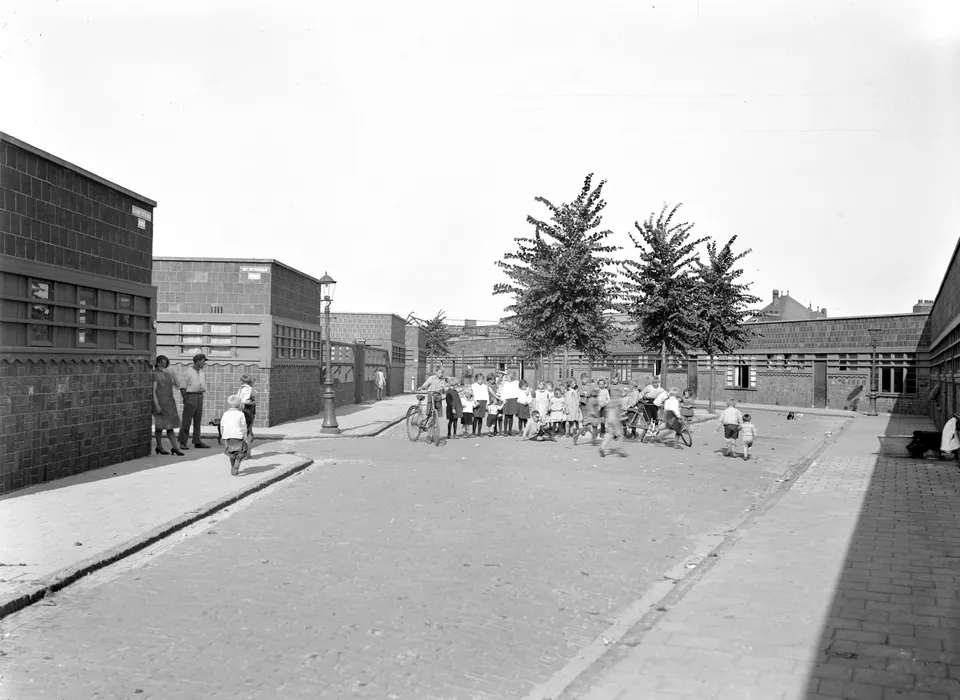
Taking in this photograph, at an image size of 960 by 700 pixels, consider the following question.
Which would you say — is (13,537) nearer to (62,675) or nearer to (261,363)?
(62,675)

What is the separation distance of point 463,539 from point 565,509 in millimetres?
2191

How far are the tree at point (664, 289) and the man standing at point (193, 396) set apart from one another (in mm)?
18799

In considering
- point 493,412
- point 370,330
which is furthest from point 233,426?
point 370,330

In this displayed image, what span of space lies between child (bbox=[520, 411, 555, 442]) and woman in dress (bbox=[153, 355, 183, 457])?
25.2 ft

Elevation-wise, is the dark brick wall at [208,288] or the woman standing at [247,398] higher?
the dark brick wall at [208,288]

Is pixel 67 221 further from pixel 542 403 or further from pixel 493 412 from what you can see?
pixel 493 412

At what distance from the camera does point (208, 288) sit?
23.3 m

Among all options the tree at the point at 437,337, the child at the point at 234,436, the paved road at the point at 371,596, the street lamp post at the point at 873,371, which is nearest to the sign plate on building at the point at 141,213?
the child at the point at 234,436

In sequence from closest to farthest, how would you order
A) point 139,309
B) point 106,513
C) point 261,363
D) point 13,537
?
point 13,537, point 106,513, point 139,309, point 261,363

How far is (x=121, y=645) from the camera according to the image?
5387 millimetres

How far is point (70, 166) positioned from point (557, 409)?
11530 mm

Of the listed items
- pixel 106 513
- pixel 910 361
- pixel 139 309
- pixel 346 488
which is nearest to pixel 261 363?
pixel 139 309

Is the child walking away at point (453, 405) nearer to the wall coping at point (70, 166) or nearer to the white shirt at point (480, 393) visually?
the white shirt at point (480, 393)

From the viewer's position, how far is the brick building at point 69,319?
11.0 metres
